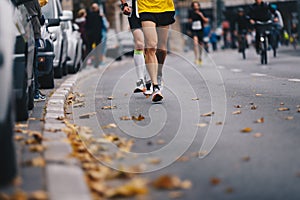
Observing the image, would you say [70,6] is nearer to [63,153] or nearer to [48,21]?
[48,21]

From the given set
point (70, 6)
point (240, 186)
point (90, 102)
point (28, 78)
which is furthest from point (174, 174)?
point (70, 6)

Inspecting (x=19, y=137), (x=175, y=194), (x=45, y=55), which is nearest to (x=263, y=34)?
(x=45, y=55)

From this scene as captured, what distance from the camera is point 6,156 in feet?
19.1

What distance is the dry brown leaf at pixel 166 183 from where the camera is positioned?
19.0 ft

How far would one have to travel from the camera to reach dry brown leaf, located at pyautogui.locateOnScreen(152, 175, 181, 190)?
5.79m

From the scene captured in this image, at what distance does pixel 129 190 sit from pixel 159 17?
672 centimetres

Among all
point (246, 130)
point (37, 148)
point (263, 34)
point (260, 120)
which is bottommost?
point (263, 34)

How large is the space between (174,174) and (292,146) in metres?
1.45

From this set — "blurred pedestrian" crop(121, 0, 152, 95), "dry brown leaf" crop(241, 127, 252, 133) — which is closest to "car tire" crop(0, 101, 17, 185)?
"dry brown leaf" crop(241, 127, 252, 133)

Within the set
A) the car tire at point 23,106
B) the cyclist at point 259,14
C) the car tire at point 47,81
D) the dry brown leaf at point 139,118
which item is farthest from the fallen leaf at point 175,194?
the cyclist at point 259,14

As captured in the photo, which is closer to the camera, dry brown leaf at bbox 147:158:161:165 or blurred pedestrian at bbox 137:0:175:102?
dry brown leaf at bbox 147:158:161:165

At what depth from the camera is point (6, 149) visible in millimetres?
5859

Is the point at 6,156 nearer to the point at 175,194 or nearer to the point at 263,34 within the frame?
the point at 175,194

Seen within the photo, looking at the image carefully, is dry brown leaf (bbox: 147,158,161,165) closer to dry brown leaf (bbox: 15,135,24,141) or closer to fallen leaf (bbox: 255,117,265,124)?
dry brown leaf (bbox: 15,135,24,141)
